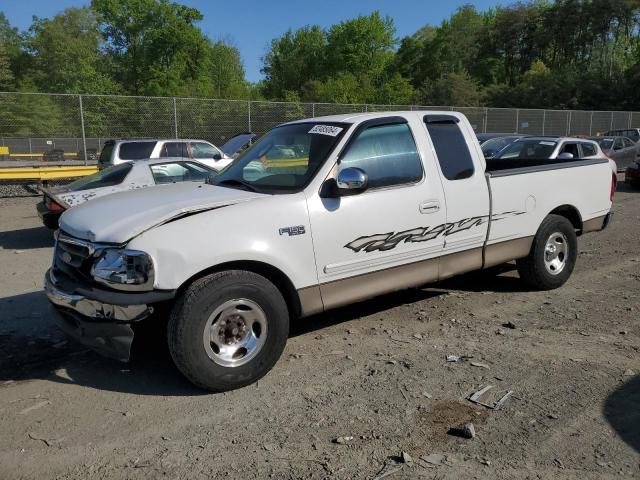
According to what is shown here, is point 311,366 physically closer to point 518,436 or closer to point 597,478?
point 518,436

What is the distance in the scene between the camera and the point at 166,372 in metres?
4.18

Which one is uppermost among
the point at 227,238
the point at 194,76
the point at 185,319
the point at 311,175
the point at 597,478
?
the point at 194,76

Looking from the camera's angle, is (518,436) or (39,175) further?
(39,175)

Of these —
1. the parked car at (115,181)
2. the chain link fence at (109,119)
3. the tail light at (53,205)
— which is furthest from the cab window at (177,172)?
the chain link fence at (109,119)

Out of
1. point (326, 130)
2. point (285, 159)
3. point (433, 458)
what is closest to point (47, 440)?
point (433, 458)

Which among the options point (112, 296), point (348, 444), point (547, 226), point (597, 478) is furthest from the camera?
point (547, 226)

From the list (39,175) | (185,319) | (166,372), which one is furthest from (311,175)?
(39,175)

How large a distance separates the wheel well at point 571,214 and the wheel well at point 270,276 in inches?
133

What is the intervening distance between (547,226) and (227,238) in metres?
3.71

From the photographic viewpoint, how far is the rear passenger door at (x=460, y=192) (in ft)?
16.1

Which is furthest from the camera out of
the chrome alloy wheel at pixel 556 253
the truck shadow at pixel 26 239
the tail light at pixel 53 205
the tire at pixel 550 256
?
the truck shadow at pixel 26 239

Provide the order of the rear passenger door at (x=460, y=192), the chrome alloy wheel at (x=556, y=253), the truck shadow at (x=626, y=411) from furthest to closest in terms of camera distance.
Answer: the chrome alloy wheel at (x=556, y=253), the rear passenger door at (x=460, y=192), the truck shadow at (x=626, y=411)

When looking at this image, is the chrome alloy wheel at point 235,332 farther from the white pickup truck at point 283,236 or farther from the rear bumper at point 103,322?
the rear bumper at point 103,322

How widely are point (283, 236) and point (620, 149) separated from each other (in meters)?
19.5
